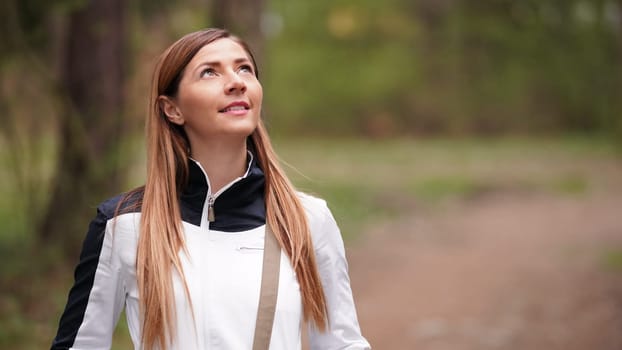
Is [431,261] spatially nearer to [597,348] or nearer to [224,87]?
[597,348]

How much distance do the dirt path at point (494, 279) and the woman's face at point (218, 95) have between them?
4946 mm

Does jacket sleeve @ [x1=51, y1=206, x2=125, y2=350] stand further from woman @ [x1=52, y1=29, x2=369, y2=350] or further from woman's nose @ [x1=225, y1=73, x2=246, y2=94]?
woman's nose @ [x1=225, y1=73, x2=246, y2=94]

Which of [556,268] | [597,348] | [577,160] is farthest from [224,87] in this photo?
[577,160]

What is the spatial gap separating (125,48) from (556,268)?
15.3 feet

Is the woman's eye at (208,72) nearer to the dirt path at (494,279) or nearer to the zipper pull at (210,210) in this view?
the zipper pull at (210,210)

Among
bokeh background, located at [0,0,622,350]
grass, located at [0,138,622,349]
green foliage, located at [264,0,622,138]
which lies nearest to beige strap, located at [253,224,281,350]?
bokeh background, located at [0,0,622,350]

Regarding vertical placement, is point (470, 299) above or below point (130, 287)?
below

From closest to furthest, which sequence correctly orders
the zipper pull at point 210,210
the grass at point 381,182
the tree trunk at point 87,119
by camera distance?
the zipper pull at point 210,210 → the grass at point 381,182 → the tree trunk at point 87,119

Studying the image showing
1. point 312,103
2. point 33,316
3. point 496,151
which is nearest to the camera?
point 33,316

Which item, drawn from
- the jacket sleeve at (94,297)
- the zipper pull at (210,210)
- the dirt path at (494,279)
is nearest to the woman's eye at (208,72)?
the zipper pull at (210,210)

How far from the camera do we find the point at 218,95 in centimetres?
263

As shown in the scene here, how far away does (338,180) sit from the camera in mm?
17578

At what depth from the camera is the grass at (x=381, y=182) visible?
298 inches

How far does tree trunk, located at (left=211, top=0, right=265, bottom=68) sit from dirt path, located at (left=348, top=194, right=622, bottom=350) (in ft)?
8.40
